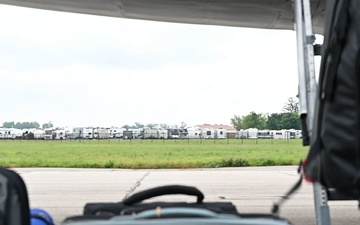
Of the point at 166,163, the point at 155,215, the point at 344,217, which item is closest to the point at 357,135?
the point at 155,215

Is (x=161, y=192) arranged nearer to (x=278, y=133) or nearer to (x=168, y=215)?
(x=168, y=215)

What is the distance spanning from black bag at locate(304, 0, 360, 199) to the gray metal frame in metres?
0.86

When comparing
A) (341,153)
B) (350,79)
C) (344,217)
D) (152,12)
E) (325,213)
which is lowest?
(344,217)

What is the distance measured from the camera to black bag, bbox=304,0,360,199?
4.72ft

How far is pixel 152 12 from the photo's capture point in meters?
4.39

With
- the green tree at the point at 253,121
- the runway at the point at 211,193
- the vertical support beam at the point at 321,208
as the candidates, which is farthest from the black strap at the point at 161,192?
the green tree at the point at 253,121

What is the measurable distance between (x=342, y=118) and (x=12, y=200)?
3.45 feet

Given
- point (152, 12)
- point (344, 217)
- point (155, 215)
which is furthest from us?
point (344, 217)

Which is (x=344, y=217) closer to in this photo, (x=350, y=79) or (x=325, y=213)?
(x=325, y=213)

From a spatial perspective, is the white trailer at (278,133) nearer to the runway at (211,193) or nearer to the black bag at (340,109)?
the runway at (211,193)

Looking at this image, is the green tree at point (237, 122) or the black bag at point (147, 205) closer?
the black bag at point (147, 205)

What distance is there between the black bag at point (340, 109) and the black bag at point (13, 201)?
3.02 feet

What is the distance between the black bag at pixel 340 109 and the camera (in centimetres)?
144

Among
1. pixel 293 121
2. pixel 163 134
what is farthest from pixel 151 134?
pixel 293 121
